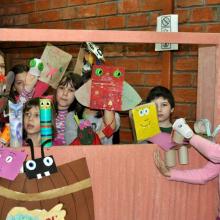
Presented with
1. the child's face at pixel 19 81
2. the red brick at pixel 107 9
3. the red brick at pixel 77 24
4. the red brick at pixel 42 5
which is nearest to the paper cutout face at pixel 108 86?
the child's face at pixel 19 81

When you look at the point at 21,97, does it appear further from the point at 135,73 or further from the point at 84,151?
the point at 135,73

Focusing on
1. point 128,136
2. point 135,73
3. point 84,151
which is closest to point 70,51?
point 135,73

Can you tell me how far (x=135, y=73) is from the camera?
206 centimetres

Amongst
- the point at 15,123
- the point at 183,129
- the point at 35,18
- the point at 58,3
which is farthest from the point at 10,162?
the point at 35,18

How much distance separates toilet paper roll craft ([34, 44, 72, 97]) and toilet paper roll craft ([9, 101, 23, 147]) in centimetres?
25

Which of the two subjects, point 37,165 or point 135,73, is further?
point 135,73

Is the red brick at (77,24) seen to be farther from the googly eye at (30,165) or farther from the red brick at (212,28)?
the googly eye at (30,165)

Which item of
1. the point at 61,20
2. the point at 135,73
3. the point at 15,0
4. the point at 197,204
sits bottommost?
the point at 197,204

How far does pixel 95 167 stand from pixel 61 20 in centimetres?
143

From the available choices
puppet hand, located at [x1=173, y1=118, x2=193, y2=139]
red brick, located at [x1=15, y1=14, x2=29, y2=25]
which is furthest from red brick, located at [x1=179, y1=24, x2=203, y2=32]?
red brick, located at [x1=15, y1=14, x2=29, y2=25]

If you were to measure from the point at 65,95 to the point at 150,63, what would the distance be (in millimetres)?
614

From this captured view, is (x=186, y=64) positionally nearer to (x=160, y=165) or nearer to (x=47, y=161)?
(x=160, y=165)

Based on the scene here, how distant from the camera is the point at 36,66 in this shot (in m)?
1.27

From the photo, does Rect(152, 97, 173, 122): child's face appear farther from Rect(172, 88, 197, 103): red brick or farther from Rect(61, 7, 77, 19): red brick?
Rect(61, 7, 77, 19): red brick
